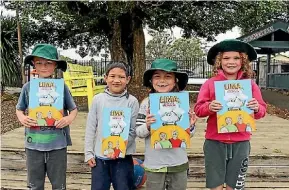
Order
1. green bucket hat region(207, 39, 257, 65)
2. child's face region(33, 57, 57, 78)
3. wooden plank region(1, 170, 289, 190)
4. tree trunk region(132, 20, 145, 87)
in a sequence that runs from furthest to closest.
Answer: tree trunk region(132, 20, 145, 87)
wooden plank region(1, 170, 289, 190)
child's face region(33, 57, 57, 78)
green bucket hat region(207, 39, 257, 65)

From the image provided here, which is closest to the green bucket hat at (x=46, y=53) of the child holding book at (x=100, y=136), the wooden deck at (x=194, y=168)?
the child holding book at (x=100, y=136)

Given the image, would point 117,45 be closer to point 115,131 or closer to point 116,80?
point 116,80

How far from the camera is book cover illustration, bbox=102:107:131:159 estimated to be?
2691 millimetres

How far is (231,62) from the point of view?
263 cm

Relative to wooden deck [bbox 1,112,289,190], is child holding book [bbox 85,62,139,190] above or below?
above

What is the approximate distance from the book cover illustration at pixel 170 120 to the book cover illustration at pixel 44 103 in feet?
2.38

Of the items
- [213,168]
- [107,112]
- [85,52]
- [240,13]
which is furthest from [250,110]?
[85,52]

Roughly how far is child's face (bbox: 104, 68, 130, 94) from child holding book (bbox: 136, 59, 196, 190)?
0.20m

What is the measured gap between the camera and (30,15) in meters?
10.8

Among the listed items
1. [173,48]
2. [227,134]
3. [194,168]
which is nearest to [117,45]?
[194,168]

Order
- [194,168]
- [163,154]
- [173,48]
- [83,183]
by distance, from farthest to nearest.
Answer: [173,48], [194,168], [83,183], [163,154]

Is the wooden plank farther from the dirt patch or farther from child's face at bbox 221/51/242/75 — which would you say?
the dirt patch

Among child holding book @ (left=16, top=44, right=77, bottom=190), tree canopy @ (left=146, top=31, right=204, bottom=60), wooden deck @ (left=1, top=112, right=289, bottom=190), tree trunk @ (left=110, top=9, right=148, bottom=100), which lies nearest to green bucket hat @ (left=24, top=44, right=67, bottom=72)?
child holding book @ (left=16, top=44, right=77, bottom=190)

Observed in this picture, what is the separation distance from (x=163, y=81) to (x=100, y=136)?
60 cm
